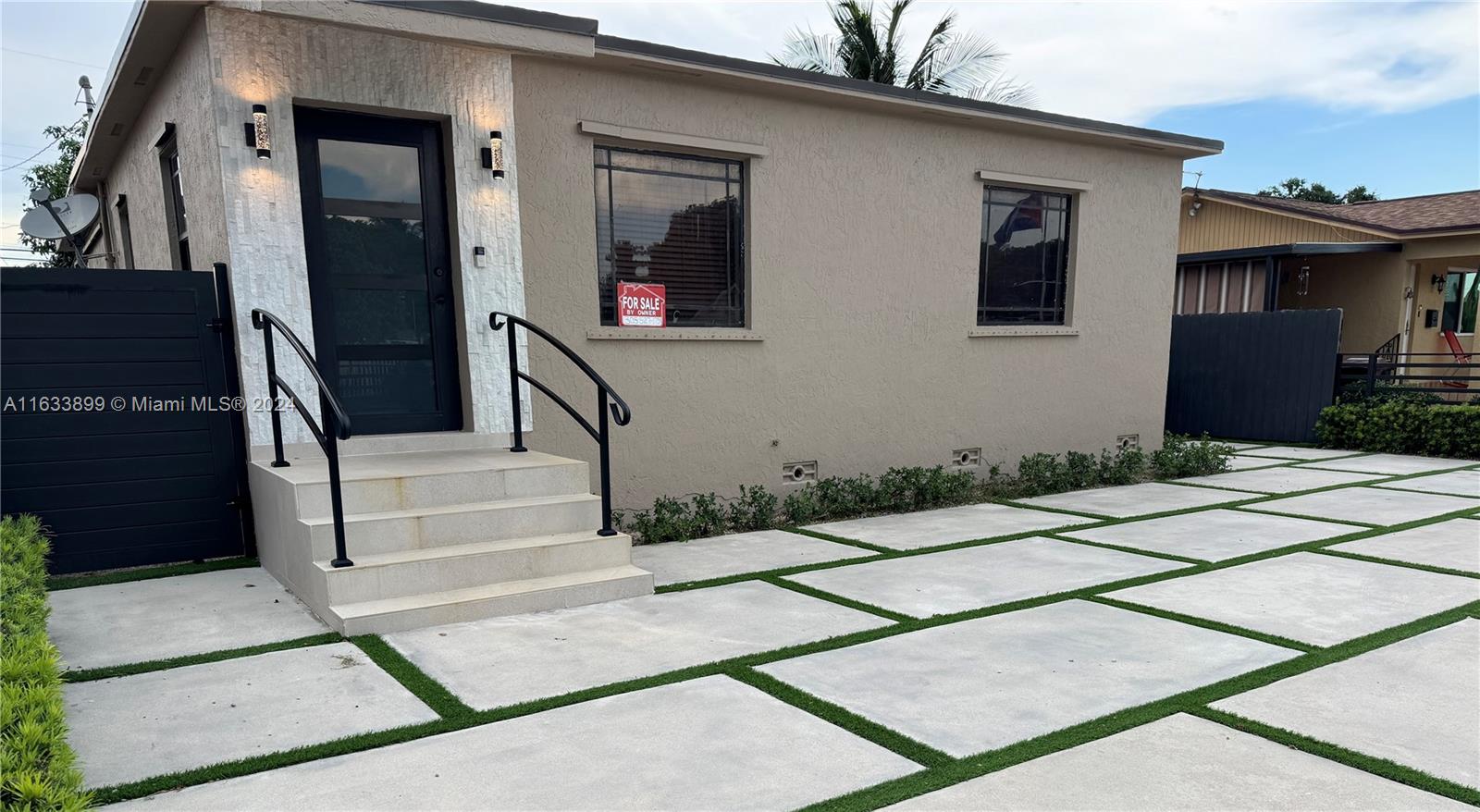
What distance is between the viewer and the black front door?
15.8ft

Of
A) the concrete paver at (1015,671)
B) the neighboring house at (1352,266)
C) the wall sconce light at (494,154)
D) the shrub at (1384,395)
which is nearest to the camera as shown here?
the concrete paver at (1015,671)

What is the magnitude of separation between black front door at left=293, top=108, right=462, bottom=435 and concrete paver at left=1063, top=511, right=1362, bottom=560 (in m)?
4.46

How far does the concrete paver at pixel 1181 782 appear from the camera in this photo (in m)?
2.18

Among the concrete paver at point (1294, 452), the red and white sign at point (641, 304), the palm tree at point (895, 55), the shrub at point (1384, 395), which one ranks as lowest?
the concrete paver at point (1294, 452)

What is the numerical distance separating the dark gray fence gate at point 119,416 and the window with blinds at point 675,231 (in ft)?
8.10

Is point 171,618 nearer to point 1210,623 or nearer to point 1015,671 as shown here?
point 1015,671

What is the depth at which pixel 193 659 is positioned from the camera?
10.7 ft

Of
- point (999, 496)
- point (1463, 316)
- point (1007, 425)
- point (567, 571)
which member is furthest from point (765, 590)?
point (1463, 316)

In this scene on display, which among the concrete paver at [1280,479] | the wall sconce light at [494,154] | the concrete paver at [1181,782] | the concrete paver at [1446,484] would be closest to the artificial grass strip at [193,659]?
the concrete paver at [1181,782]

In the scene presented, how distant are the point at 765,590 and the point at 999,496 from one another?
3.62m

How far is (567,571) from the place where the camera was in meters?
4.25

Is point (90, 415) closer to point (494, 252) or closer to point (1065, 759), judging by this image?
point (494, 252)

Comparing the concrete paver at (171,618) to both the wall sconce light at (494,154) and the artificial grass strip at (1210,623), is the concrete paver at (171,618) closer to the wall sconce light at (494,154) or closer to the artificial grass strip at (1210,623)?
the wall sconce light at (494,154)

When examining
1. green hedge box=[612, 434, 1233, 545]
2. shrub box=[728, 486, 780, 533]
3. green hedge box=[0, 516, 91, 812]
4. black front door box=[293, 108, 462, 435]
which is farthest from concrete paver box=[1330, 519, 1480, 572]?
green hedge box=[0, 516, 91, 812]
